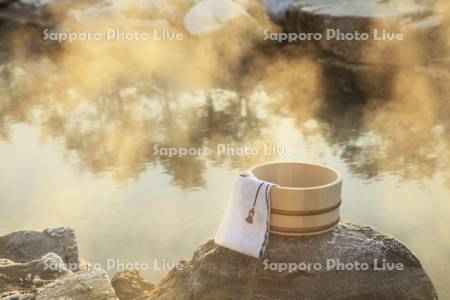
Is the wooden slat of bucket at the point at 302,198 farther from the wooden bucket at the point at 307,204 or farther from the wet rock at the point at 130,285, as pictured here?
the wet rock at the point at 130,285

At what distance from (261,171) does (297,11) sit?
7.85 m

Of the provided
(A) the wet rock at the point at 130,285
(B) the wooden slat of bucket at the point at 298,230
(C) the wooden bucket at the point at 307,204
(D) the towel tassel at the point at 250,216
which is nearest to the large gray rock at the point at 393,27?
(A) the wet rock at the point at 130,285

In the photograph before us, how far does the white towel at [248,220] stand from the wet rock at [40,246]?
1664 millimetres

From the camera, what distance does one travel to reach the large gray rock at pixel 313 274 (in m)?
2.95

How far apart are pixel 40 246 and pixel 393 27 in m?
6.70

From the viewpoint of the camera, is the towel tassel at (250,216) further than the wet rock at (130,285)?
No

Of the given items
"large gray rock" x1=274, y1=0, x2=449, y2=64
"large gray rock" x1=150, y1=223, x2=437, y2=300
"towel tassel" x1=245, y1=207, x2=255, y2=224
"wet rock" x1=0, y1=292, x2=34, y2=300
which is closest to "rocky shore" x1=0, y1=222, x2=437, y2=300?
"large gray rock" x1=150, y1=223, x2=437, y2=300

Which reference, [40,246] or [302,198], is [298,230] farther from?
[40,246]

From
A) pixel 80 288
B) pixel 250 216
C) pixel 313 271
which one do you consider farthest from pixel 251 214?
pixel 80 288

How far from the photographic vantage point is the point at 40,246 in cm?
438

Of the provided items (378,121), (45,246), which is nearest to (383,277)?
(45,246)

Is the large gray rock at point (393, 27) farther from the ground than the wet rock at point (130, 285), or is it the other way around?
the large gray rock at point (393, 27)

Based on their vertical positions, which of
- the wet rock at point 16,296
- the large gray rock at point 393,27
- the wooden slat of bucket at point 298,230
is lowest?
the wet rock at point 16,296

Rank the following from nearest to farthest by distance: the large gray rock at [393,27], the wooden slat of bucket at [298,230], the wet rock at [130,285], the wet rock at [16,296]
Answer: the wooden slat of bucket at [298,230] < the wet rock at [16,296] < the wet rock at [130,285] < the large gray rock at [393,27]
